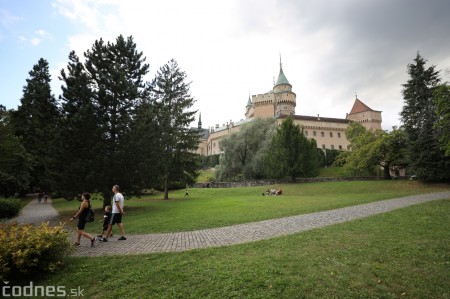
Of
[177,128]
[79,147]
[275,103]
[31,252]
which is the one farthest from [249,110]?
[31,252]

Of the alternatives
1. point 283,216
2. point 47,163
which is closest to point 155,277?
point 283,216

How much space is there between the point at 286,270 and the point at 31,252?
6145 millimetres

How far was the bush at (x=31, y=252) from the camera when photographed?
6305 mm

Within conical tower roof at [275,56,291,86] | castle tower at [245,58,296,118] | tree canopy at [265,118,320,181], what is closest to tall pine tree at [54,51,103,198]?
tree canopy at [265,118,320,181]

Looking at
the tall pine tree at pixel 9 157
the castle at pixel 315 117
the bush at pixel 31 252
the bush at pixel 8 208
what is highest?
the castle at pixel 315 117

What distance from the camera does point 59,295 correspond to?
5.91 meters

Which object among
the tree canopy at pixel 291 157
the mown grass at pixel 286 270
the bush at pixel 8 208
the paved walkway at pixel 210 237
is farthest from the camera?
the tree canopy at pixel 291 157

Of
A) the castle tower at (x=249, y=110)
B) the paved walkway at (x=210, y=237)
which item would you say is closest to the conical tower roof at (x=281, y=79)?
the castle tower at (x=249, y=110)

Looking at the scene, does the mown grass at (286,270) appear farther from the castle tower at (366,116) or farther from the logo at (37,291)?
the castle tower at (366,116)

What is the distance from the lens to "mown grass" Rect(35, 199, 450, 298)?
549cm

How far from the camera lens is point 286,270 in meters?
6.27

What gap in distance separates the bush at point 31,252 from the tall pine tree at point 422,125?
3213 cm

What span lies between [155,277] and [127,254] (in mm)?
2293

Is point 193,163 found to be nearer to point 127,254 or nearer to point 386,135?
point 127,254
